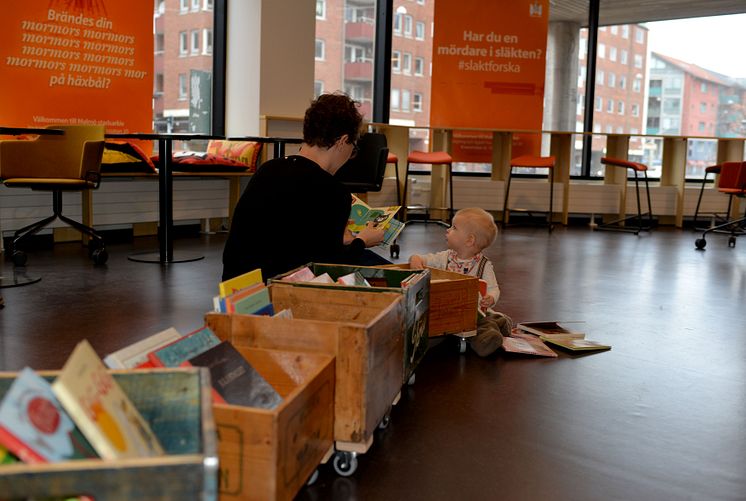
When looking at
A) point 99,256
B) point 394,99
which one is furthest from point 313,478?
point 394,99

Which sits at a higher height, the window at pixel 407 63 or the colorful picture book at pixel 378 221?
the window at pixel 407 63

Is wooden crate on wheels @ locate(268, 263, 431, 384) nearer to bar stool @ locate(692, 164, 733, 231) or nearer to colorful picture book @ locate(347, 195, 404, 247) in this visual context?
colorful picture book @ locate(347, 195, 404, 247)

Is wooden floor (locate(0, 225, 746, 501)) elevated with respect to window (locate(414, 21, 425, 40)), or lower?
lower

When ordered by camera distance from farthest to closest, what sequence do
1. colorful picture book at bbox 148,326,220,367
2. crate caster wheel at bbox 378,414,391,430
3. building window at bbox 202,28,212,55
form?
building window at bbox 202,28,212,55
crate caster wheel at bbox 378,414,391,430
colorful picture book at bbox 148,326,220,367

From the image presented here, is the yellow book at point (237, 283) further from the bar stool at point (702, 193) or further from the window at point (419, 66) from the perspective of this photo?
the window at point (419, 66)

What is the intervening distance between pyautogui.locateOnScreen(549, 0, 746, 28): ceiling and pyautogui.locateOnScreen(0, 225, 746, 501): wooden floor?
203 inches

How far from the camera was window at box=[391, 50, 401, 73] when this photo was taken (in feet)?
29.2

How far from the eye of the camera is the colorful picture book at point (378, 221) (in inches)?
108

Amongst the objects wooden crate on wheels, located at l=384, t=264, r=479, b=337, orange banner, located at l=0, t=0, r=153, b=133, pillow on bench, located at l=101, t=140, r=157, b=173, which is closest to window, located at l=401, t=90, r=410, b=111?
orange banner, located at l=0, t=0, r=153, b=133

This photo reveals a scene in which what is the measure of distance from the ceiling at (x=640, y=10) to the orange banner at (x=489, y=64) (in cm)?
73

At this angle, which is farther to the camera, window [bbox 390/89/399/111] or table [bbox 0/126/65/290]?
window [bbox 390/89/399/111]

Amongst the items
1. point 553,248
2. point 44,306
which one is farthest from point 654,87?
point 44,306

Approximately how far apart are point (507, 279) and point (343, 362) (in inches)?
122

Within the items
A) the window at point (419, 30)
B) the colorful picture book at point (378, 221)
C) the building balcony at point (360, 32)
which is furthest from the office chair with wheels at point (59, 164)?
the window at point (419, 30)
